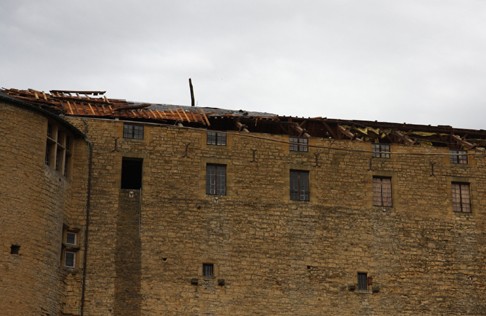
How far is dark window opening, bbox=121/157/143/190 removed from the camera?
→ 42.3 metres

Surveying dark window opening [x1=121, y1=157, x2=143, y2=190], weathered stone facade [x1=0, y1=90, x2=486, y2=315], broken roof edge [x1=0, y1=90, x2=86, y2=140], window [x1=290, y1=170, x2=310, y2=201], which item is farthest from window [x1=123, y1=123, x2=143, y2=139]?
window [x1=290, y1=170, x2=310, y2=201]

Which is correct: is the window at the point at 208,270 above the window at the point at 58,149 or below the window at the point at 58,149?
below

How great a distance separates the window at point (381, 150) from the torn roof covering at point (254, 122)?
964 millimetres

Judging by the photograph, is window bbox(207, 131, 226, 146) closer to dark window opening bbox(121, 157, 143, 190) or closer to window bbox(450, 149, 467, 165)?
dark window opening bbox(121, 157, 143, 190)

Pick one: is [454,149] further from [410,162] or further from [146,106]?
[146,106]

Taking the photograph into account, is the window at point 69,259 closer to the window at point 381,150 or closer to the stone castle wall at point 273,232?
the stone castle wall at point 273,232

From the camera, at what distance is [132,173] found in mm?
42906

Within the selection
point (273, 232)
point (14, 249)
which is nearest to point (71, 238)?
point (14, 249)

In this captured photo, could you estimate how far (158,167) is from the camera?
1660 inches

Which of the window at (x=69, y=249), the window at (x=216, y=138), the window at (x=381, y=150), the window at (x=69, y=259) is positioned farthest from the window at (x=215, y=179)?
the window at (x=381, y=150)

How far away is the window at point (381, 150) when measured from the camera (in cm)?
4447

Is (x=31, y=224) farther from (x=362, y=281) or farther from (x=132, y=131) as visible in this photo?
(x=362, y=281)


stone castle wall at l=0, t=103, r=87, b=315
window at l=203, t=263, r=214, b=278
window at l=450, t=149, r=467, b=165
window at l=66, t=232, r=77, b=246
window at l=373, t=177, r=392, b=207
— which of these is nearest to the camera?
stone castle wall at l=0, t=103, r=87, b=315

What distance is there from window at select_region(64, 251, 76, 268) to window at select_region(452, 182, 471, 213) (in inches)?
642
